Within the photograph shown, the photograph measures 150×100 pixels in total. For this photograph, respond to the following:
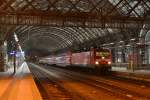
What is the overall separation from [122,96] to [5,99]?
7.29 meters

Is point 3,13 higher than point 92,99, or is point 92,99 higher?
point 3,13

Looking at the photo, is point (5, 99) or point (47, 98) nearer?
point (5, 99)

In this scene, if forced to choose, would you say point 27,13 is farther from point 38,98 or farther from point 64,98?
point 38,98

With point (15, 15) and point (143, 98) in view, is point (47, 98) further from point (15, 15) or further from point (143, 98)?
point (15, 15)

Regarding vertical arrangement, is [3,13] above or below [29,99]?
above

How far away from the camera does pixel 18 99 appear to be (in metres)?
21.1

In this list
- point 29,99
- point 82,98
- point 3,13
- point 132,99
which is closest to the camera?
point 29,99

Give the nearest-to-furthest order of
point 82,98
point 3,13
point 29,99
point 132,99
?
1. point 29,99
2. point 132,99
3. point 82,98
4. point 3,13

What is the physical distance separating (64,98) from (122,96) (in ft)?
11.3

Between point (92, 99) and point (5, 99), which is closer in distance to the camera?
point (5, 99)

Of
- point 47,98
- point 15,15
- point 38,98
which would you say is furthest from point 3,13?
point 38,98

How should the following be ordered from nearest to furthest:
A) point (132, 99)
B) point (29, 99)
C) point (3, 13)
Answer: point (29, 99)
point (132, 99)
point (3, 13)

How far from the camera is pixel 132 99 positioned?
23031mm

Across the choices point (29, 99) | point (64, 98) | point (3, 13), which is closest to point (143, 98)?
point (64, 98)
